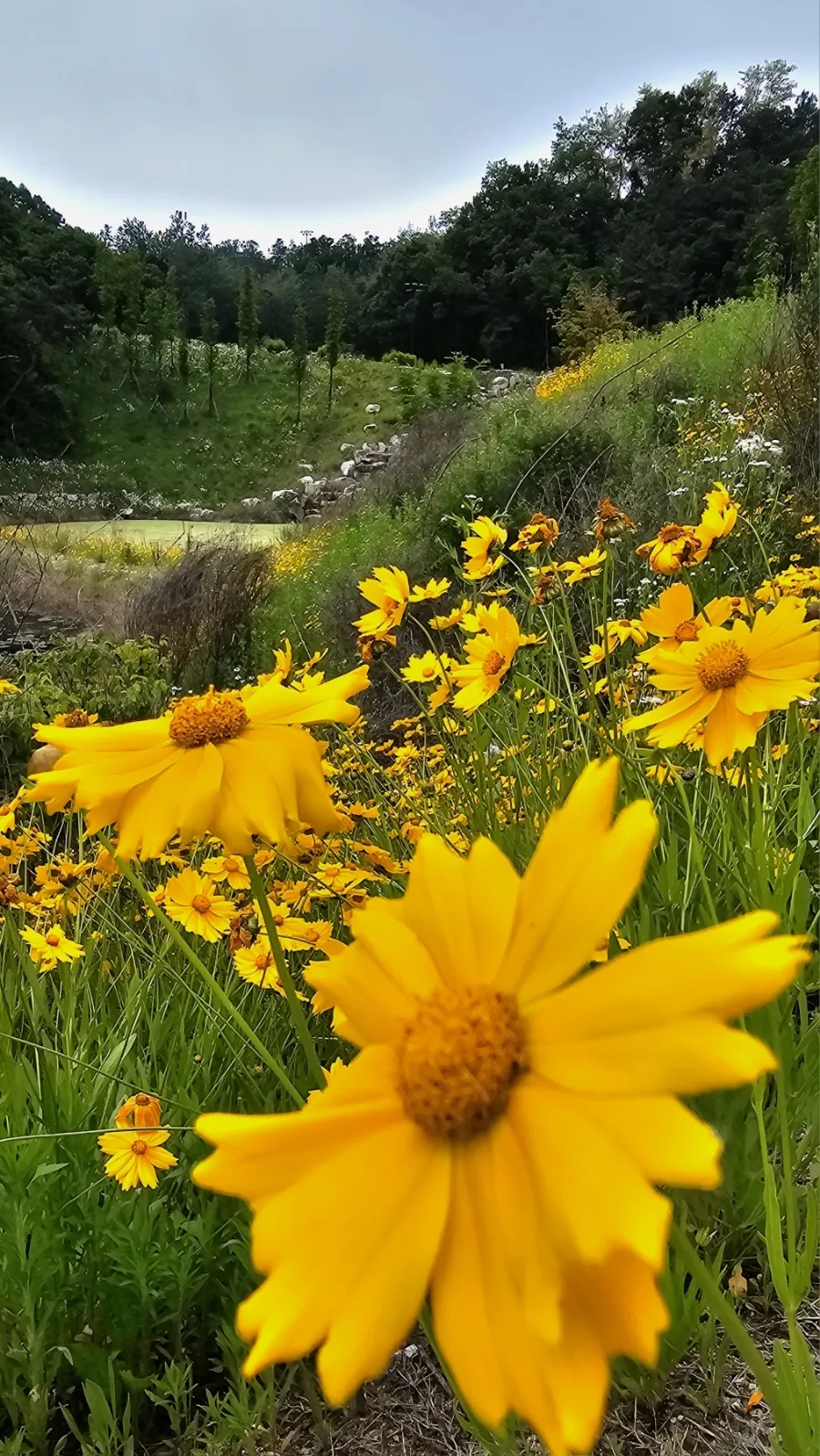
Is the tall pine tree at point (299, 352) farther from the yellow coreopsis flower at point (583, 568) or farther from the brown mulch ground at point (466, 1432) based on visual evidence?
the brown mulch ground at point (466, 1432)

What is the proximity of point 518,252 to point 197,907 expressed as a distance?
7.20m

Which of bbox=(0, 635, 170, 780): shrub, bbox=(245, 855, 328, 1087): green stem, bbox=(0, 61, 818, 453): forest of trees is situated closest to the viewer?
bbox=(245, 855, 328, 1087): green stem

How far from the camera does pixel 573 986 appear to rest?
201 millimetres

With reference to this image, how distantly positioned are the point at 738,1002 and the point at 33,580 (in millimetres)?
5630

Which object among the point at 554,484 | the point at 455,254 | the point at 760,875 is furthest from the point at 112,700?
the point at 455,254

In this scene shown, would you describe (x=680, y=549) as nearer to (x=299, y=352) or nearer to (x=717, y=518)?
(x=717, y=518)

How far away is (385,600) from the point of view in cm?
92

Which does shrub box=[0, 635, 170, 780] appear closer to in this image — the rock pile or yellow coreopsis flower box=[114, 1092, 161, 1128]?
yellow coreopsis flower box=[114, 1092, 161, 1128]

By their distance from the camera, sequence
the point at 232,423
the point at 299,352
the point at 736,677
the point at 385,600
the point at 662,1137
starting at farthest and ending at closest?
the point at 232,423 → the point at 299,352 → the point at 385,600 → the point at 736,677 → the point at 662,1137

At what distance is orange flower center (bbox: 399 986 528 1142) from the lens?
0.20m

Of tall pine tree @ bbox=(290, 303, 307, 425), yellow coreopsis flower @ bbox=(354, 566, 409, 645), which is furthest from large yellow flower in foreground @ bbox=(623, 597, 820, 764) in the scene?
tall pine tree @ bbox=(290, 303, 307, 425)

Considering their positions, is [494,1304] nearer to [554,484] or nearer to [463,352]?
[554,484]

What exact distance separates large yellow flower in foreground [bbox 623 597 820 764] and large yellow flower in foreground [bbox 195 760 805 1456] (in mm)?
284

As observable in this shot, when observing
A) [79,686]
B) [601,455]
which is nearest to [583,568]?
[601,455]
